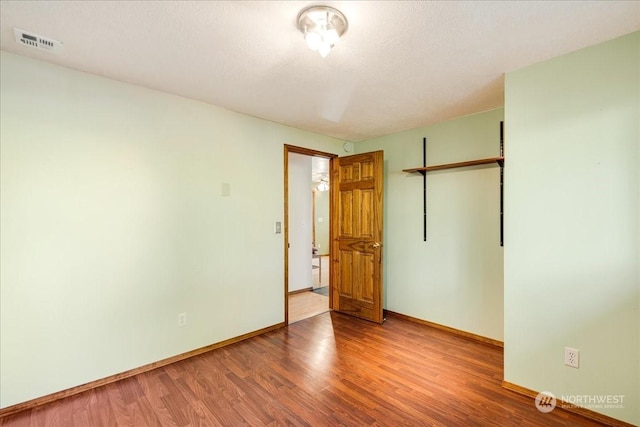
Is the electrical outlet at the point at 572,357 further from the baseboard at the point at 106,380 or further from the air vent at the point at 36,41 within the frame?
the air vent at the point at 36,41

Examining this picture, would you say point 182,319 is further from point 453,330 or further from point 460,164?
point 460,164

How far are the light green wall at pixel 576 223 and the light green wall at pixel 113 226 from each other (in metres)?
2.45

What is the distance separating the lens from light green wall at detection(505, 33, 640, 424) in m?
1.76

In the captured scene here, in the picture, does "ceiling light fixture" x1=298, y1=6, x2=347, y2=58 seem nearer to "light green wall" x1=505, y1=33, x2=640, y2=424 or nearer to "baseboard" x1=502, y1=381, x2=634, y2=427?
"light green wall" x1=505, y1=33, x2=640, y2=424

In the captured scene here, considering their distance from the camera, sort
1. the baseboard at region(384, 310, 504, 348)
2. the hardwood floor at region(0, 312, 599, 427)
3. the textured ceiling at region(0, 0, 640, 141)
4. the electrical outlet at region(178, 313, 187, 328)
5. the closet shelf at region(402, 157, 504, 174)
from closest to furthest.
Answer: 1. the textured ceiling at region(0, 0, 640, 141)
2. the hardwood floor at region(0, 312, 599, 427)
3. the electrical outlet at region(178, 313, 187, 328)
4. the closet shelf at region(402, 157, 504, 174)
5. the baseboard at region(384, 310, 504, 348)

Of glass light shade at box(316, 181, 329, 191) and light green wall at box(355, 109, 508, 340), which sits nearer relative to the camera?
light green wall at box(355, 109, 508, 340)

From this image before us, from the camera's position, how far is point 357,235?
12.5 feet

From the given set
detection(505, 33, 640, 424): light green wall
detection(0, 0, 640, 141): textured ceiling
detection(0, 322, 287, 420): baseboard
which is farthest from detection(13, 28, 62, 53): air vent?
detection(505, 33, 640, 424): light green wall

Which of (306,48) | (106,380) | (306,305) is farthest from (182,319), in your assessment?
(306,48)

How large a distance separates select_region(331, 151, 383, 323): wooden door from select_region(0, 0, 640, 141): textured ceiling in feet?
3.80

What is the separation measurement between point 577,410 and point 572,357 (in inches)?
13.3

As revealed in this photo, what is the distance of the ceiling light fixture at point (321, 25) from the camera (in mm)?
1521

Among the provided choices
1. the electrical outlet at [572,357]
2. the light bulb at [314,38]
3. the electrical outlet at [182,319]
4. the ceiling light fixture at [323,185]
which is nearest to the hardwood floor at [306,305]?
the electrical outlet at [182,319]

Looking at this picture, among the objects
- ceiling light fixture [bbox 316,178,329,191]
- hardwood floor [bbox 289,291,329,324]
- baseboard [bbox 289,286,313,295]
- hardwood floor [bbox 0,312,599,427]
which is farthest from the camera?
ceiling light fixture [bbox 316,178,329,191]
